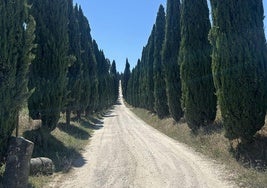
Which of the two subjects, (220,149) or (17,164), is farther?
(220,149)

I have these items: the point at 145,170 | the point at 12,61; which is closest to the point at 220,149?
the point at 145,170

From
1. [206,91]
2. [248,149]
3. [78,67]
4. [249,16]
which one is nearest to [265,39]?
[249,16]

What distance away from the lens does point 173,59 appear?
2697 cm

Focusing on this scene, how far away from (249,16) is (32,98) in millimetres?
8932

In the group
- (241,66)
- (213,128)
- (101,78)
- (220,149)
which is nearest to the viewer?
(241,66)

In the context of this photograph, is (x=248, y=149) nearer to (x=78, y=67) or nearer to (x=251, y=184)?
(x=251, y=184)

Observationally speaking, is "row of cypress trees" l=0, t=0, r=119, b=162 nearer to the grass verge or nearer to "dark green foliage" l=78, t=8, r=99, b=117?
"dark green foliage" l=78, t=8, r=99, b=117

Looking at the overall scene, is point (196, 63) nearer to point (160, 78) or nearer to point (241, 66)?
point (241, 66)

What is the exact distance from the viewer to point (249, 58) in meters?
12.2

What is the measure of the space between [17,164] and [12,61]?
2.41 meters

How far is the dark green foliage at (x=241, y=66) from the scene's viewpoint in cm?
1220

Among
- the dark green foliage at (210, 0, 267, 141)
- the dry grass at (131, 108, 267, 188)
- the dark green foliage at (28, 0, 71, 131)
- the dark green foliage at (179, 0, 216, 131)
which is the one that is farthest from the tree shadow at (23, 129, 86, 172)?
the dark green foliage at (179, 0, 216, 131)

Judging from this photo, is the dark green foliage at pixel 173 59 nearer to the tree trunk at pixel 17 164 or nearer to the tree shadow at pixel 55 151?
the tree shadow at pixel 55 151

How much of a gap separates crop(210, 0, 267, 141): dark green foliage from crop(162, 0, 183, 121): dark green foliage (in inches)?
479
